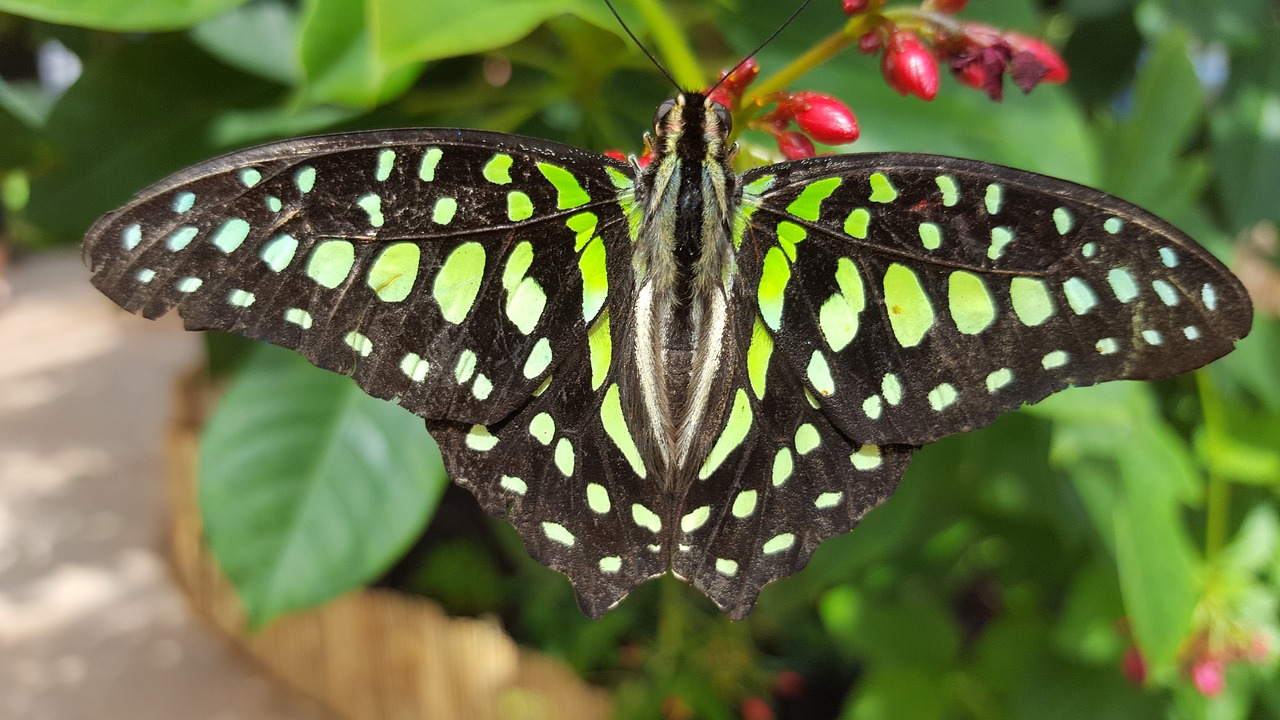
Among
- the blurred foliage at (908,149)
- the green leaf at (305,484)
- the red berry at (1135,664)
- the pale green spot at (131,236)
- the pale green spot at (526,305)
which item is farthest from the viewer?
the red berry at (1135,664)

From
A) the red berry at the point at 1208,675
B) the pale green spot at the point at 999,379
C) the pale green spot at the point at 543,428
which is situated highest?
the pale green spot at the point at 999,379

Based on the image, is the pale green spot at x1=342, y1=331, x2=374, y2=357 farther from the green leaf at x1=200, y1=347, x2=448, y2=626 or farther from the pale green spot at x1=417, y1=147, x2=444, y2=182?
the green leaf at x1=200, y1=347, x2=448, y2=626

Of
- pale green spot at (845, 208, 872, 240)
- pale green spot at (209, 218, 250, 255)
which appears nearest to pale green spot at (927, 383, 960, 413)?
pale green spot at (845, 208, 872, 240)

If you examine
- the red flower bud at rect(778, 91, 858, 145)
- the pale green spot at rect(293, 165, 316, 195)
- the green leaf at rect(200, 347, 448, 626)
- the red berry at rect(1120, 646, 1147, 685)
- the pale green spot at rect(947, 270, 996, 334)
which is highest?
the red flower bud at rect(778, 91, 858, 145)

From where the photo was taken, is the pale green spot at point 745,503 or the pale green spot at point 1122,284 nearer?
the pale green spot at point 1122,284

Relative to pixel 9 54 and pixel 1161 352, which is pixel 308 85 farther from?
pixel 9 54

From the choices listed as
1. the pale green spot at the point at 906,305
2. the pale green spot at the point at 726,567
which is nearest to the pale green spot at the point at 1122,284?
the pale green spot at the point at 906,305

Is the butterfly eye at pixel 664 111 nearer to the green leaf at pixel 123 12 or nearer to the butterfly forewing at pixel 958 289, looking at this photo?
the butterfly forewing at pixel 958 289

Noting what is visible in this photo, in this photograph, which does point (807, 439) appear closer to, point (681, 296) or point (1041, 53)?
point (681, 296)
